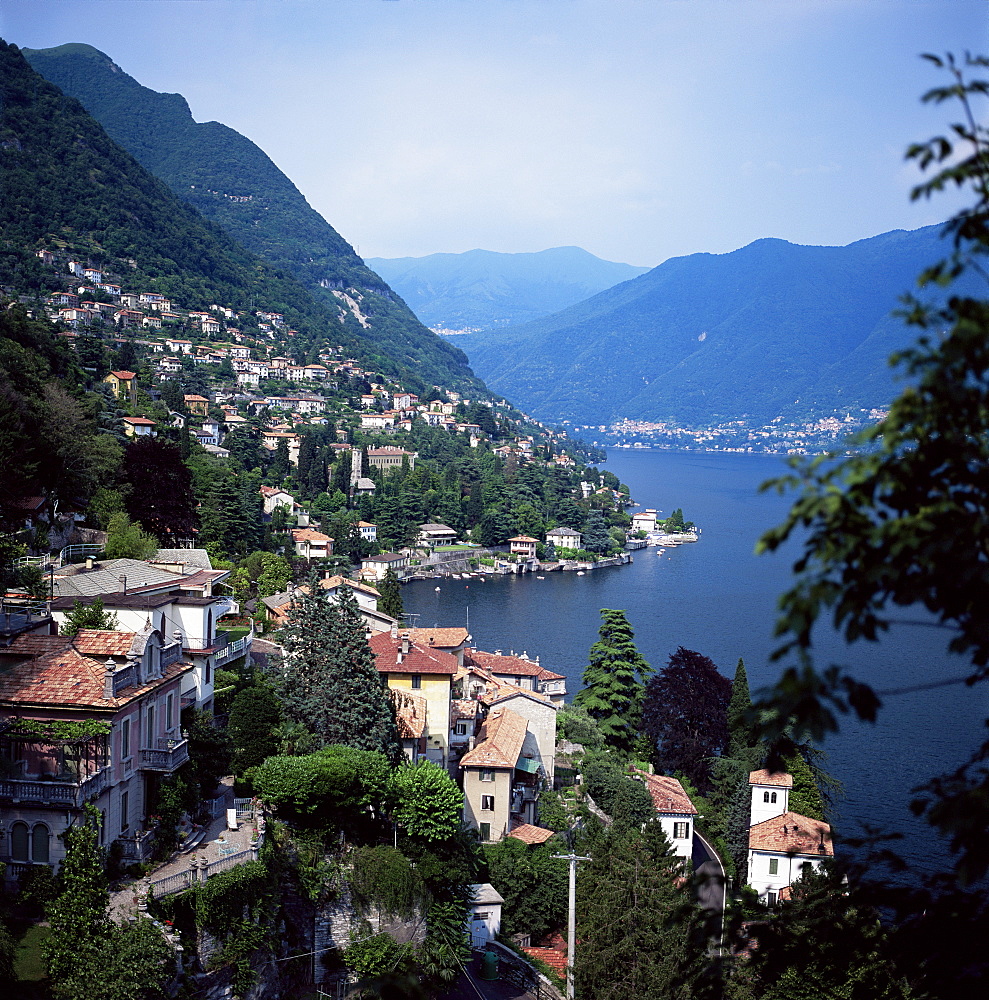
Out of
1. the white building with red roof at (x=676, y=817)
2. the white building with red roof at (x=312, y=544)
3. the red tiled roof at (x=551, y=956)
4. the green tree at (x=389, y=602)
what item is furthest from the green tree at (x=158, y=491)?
the white building with red roof at (x=312, y=544)

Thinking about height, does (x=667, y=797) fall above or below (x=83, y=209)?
below

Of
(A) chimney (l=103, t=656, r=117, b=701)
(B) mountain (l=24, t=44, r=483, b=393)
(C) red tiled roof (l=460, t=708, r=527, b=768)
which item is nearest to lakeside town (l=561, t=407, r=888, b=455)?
(B) mountain (l=24, t=44, r=483, b=393)

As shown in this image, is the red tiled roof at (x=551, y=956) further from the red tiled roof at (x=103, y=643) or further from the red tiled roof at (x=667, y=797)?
the red tiled roof at (x=103, y=643)

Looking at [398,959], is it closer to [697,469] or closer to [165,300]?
[165,300]

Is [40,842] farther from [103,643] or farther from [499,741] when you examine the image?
[499,741]

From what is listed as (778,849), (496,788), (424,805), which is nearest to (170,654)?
(424,805)

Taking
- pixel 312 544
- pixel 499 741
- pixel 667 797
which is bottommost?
pixel 667 797
